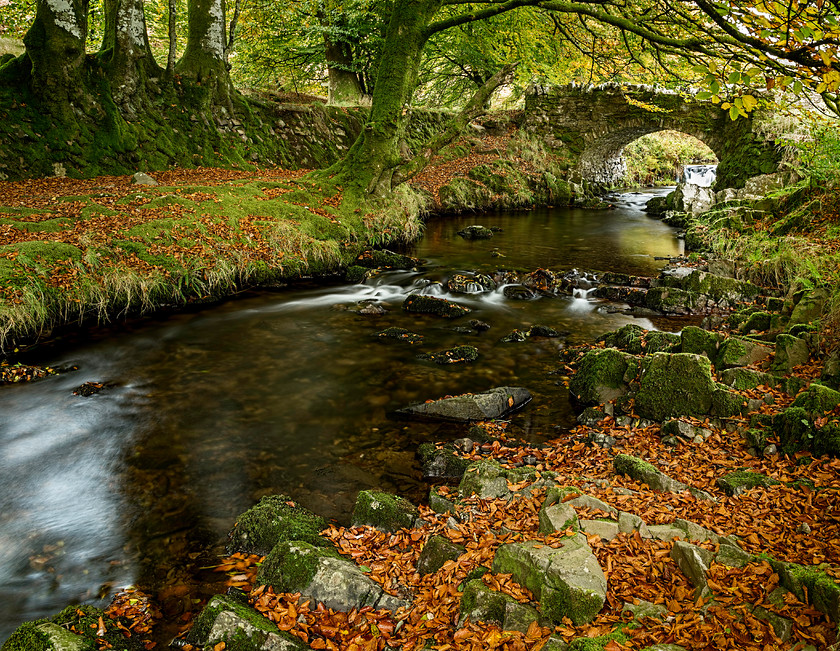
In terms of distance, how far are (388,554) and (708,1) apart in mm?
6966

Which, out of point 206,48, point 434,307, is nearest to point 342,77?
point 206,48

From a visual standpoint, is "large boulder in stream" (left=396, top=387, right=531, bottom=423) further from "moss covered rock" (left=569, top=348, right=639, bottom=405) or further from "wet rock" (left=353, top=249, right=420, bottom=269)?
"wet rock" (left=353, top=249, right=420, bottom=269)

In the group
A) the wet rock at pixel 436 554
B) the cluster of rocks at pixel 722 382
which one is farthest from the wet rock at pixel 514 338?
the wet rock at pixel 436 554

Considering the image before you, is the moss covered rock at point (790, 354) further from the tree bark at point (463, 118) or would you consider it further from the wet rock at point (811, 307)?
the tree bark at point (463, 118)

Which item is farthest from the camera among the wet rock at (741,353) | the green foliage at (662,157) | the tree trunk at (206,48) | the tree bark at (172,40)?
the green foliage at (662,157)

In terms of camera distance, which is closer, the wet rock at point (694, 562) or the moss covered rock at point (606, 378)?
the wet rock at point (694, 562)

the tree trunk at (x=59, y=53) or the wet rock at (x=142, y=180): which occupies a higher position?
the tree trunk at (x=59, y=53)

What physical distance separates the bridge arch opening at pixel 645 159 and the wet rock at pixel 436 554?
85.6ft

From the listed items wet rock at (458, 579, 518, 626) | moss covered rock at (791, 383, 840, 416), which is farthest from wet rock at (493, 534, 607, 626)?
moss covered rock at (791, 383, 840, 416)

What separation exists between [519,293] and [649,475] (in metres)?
6.91

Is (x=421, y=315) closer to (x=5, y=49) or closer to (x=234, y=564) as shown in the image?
(x=234, y=564)

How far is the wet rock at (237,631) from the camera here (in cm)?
279

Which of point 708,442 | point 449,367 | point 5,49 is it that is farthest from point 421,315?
point 5,49

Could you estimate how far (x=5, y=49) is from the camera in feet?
52.1
